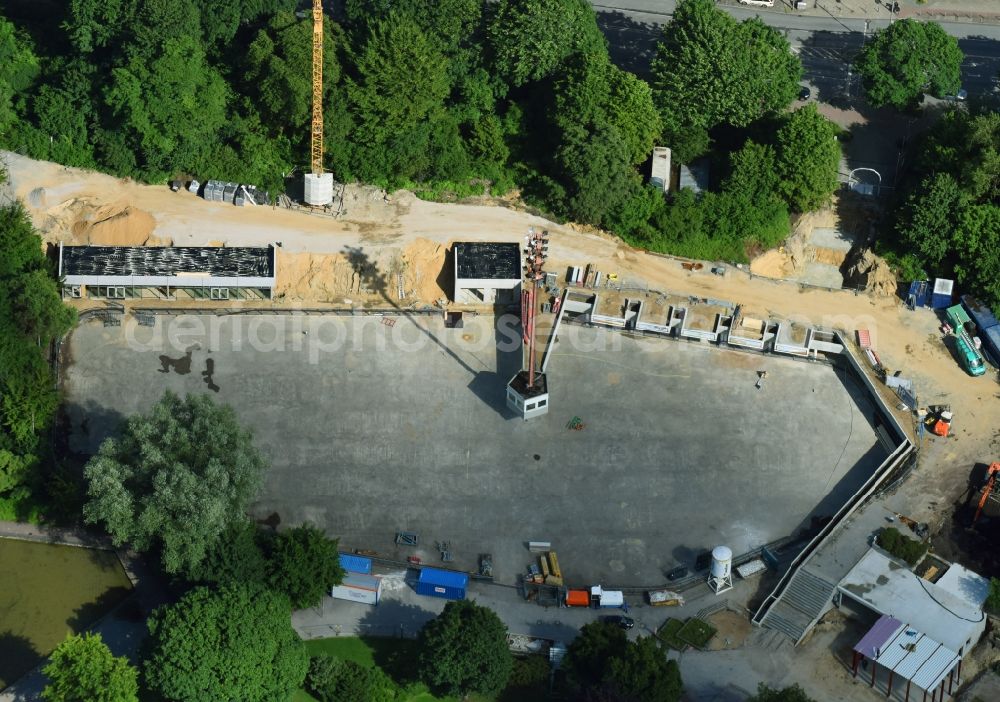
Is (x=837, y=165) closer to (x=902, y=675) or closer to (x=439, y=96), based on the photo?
(x=439, y=96)

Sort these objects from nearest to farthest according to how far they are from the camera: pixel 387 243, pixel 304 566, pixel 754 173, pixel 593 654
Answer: pixel 593 654
pixel 304 566
pixel 387 243
pixel 754 173

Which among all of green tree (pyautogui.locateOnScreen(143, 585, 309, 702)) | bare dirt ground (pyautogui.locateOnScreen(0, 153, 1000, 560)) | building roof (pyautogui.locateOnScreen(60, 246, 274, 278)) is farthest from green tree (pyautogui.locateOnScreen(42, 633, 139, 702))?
bare dirt ground (pyautogui.locateOnScreen(0, 153, 1000, 560))

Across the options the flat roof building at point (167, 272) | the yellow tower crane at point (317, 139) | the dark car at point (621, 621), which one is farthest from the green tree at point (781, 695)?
the yellow tower crane at point (317, 139)

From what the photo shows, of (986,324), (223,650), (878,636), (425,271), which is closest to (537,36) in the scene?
(425,271)

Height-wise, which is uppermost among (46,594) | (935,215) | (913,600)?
(935,215)

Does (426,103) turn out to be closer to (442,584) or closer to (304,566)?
(442,584)

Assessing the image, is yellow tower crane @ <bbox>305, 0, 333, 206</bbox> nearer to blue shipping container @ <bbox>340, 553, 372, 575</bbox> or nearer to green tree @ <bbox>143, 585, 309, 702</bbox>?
blue shipping container @ <bbox>340, 553, 372, 575</bbox>
